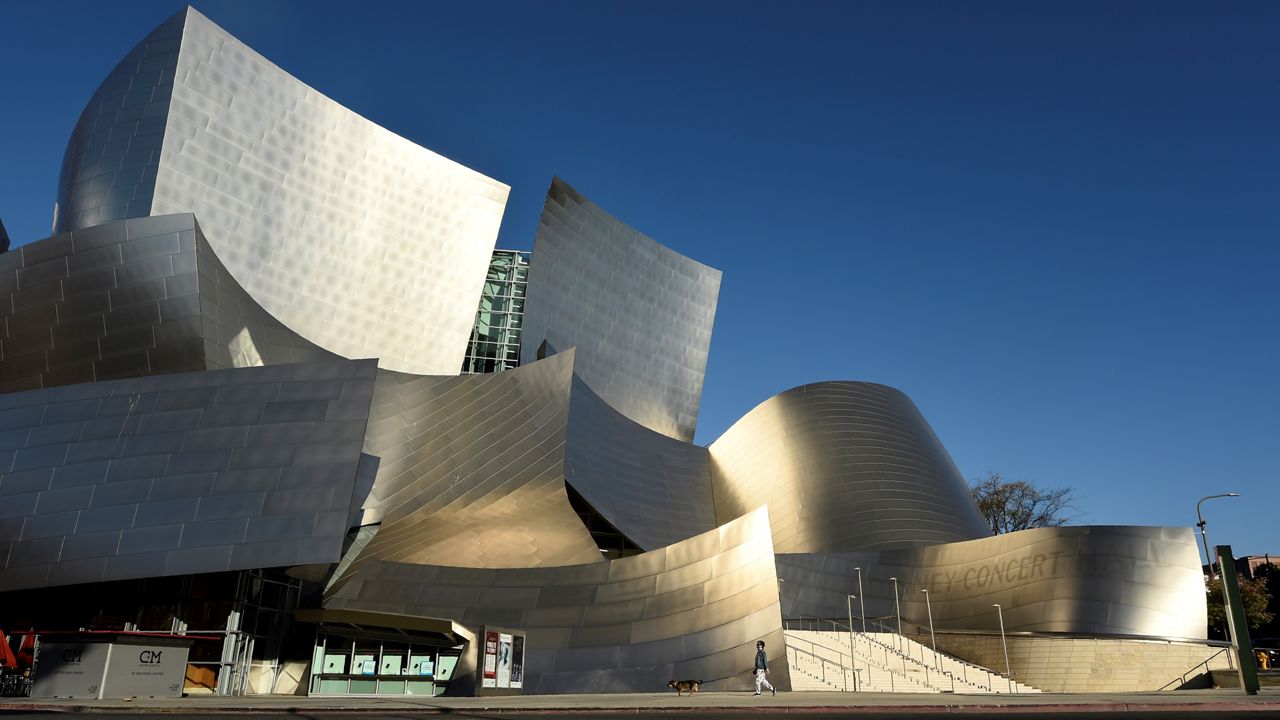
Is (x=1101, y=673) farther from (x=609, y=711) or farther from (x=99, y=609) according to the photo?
(x=99, y=609)

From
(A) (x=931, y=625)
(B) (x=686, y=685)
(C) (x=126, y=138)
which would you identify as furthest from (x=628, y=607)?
(C) (x=126, y=138)

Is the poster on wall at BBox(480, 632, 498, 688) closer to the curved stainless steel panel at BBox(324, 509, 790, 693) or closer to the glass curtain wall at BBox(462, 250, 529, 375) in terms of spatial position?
the curved stainless steel panel at BBox(324, 509, 790, 693)

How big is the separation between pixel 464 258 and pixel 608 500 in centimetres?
928

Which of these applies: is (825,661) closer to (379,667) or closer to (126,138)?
(379,667)

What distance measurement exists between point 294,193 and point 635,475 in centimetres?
1408

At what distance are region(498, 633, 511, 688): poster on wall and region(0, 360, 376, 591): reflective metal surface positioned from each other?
3904mm

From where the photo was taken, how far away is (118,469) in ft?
55.5

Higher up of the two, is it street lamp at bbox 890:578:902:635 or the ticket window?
street lamp at bbox 890:578:902:635

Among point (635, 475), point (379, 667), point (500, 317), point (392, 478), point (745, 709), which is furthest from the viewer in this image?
point (500, 317)

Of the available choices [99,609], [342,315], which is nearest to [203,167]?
[342,315]

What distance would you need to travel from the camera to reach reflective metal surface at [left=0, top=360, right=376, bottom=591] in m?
16.0

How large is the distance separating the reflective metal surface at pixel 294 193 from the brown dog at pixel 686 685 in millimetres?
15462

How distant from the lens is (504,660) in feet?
45.7

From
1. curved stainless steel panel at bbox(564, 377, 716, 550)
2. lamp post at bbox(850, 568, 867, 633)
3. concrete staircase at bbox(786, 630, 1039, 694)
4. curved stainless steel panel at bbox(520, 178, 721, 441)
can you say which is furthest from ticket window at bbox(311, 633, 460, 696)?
curved stainless steel panel at bbox(520, 178, 721, 441)
